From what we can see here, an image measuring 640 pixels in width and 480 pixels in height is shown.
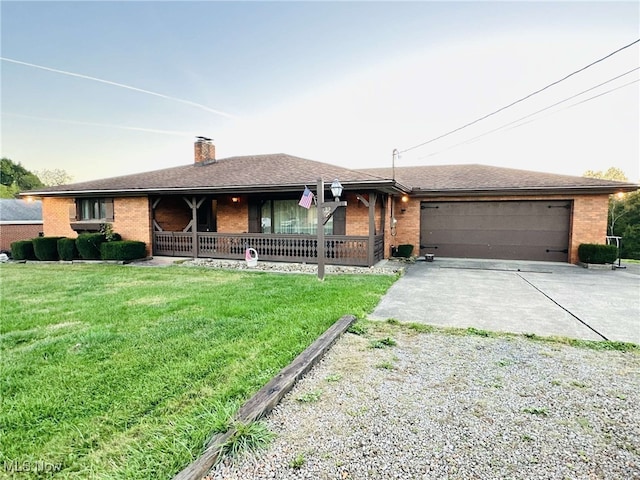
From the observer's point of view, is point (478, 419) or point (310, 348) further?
point (310, 348)

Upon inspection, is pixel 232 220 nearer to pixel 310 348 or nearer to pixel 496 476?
pixel 310 348

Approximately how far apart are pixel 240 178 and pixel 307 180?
2965 millimetres

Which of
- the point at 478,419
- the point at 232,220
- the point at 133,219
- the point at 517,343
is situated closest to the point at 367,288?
the point at 517,343

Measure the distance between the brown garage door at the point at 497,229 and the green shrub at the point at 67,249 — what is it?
13431mm

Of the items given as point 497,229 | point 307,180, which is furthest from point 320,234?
point 497,229

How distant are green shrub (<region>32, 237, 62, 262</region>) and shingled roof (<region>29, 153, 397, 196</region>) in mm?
1902

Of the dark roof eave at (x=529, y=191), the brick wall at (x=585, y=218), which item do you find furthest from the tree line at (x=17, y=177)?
the brick wall at (x=585, y=218)

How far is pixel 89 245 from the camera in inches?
462

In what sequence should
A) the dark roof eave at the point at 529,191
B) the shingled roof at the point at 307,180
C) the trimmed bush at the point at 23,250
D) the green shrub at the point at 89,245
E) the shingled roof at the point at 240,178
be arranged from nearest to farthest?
the shingled roof at the point at 240,178 → the shingled roof at the point at 307,180 → the dark roof eave at the point at 529,191 → the green shrub at the point at 89,245 → the trimmed bush at the point at 23,250

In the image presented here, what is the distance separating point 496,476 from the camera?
1.74m

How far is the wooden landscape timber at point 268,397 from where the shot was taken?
5.78 feet

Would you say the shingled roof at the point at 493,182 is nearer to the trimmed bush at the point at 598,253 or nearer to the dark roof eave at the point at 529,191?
the dark roof eave at the point at 529,191

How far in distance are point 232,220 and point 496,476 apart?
11868mm

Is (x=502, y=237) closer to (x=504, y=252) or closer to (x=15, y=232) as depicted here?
(x=504, y=252)
